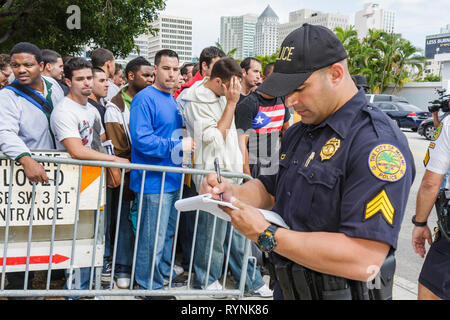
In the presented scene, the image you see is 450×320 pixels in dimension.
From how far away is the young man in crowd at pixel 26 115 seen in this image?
3064 mm

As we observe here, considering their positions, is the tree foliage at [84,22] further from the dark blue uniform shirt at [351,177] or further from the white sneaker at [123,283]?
the dark blue uniform shirt at [351,177]

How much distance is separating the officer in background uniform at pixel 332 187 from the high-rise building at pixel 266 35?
496 feet

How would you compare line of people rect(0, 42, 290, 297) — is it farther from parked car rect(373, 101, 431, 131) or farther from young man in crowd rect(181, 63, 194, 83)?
parked car rect(373, 101, 431, 131)

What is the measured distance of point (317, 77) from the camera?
1.60 metres

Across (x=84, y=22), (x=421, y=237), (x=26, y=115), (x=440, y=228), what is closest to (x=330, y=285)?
(x=440, y=228)

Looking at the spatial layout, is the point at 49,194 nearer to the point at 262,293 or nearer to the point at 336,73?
the point at 262,293

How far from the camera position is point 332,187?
5.09ft

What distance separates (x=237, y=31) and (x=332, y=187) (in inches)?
6180

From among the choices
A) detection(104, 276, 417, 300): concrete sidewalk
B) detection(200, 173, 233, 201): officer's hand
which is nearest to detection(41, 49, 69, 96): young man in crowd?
→ detection(104, 276, 417, 300): concrete sidewalk

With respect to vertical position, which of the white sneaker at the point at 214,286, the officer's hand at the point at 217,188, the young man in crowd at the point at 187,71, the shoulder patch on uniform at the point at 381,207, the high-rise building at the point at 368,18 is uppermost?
the high-rise building at the point at 368,18

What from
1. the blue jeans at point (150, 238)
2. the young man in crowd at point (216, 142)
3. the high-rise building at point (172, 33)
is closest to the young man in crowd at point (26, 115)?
the blue jeans at point (150, 238)

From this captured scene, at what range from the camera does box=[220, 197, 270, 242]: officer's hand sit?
5.30ft
